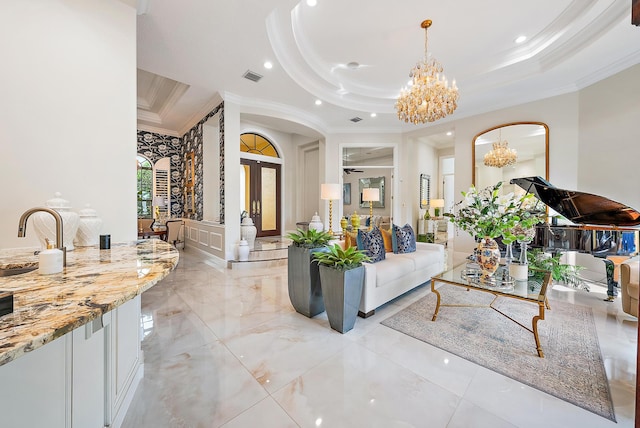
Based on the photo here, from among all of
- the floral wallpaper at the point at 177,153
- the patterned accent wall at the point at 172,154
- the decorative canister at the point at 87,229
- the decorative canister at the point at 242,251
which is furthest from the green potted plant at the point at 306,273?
the patterned accent wall at the point at 172,154

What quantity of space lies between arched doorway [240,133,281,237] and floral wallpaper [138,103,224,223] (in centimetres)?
117

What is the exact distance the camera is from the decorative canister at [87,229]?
5.11 feet

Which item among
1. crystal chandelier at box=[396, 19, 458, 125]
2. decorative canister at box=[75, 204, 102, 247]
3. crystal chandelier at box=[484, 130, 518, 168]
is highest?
crystal chandelier at box=[396, 19, 458, 125]

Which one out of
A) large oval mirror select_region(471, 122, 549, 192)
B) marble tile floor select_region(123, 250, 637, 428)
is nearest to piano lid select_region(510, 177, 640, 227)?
marble tile floor select_region(123, 250, 637, 428)

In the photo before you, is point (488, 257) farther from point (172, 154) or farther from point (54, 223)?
point (172, 154)

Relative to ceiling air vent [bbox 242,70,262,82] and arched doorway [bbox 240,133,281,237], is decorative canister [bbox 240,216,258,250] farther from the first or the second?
ceiling air vent [bbox 242,70,262,82]

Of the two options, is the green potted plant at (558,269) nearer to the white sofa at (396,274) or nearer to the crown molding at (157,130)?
the white sofa at (396,274)

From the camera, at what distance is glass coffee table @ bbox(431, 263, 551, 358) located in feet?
6.71

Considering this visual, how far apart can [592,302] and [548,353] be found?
5.75 feet

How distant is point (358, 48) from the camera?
363cm

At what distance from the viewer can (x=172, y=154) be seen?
714 centimetres

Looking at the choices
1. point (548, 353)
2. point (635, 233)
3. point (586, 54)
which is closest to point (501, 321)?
point (548, 353)

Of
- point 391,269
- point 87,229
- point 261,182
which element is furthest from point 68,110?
point 261,182

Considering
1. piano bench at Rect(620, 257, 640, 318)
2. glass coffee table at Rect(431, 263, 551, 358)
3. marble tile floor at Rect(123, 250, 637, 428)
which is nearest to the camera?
marble tile floor at Rect(123, 250, 637, 428)
